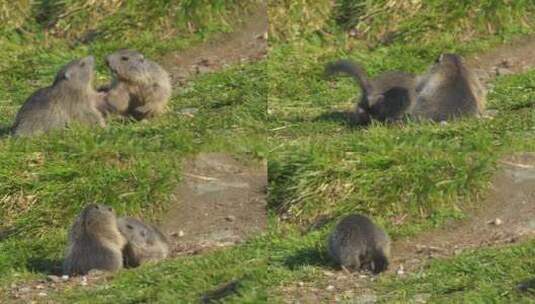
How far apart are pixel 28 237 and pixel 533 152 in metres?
3.91

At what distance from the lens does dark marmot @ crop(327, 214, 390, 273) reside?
918 centimetres

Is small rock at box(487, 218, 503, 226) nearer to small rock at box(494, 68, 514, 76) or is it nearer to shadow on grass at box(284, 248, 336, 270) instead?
shadow on grass at box(284, 248, 336, 270)

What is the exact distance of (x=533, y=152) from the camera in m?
10.7

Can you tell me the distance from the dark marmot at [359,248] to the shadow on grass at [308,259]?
8 centimetres

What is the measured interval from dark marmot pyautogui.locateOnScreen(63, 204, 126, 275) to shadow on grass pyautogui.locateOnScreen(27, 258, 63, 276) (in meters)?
0.15

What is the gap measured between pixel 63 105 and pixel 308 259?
9.18ft

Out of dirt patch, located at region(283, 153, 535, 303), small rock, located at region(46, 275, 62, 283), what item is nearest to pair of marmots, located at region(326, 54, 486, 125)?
dirt patch, located at region(283, 153, 535, 303)

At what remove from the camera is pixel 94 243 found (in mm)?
9500

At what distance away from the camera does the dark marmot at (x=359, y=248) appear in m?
9.18

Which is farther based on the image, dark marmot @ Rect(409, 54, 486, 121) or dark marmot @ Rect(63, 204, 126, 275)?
dark marmot @ Rect(409, 54, 486, 121)

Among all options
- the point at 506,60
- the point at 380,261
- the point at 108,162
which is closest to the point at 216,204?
the point at 108,162

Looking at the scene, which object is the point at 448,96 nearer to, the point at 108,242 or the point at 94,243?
the point at 108,242

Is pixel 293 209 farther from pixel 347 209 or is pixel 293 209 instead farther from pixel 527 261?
pixel 527 261

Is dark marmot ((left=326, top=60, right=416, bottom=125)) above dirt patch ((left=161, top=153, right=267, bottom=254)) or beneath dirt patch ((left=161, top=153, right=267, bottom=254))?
above
